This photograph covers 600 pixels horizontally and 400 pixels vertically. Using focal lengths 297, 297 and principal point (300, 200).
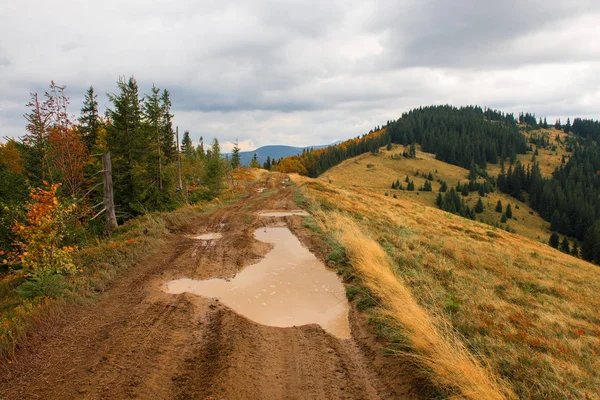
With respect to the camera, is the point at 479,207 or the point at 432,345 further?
the point at 479,207

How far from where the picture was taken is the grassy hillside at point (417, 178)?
380 feet

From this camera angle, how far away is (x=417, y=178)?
145375 millimetres

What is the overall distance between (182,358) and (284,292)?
3110mm

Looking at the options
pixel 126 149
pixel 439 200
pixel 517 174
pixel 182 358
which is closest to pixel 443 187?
pixel 439 200

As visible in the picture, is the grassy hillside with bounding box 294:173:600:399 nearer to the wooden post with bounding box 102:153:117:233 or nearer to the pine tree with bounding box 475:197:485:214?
the wooden post with bounding box 102:153:117:233

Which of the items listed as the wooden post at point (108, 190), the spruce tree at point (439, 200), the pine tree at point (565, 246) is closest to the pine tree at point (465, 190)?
the spruce tree at point (439, 200)

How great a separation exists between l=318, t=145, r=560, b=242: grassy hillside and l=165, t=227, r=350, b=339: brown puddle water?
90.3m

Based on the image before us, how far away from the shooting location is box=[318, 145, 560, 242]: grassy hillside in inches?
4555

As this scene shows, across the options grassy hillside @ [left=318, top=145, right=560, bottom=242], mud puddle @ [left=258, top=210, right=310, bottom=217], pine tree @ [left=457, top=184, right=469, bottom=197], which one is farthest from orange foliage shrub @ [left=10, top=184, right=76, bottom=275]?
pine tree @ [left=457, top=184, right=469, bottom=197]

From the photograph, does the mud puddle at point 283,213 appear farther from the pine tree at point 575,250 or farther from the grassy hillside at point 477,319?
the pine tree at point 575,250

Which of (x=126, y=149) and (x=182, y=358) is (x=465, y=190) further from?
(x=182, y=358)

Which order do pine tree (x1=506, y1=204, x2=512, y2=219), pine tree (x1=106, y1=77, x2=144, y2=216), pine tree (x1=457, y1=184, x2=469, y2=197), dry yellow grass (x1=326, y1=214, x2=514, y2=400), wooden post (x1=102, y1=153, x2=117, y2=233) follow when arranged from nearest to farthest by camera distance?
dry yellow grass (x1=326, y1=214, x2=514, y2=400) → wooden post (x1=102, y1=153, x2=117, y2=233) → pine tree (x1=106, y1=77, x2=144, y2=216) → pine tree (x1=506, y1=204, x2=512, y2=219) → pine tree (x1=457, y1=184, x2=469, y2=197)

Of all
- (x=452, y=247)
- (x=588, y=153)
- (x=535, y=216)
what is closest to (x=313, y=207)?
(x=452, y=247)

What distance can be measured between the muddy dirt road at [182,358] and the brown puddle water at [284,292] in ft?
0.98
